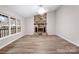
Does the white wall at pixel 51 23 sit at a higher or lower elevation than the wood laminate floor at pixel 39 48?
higher

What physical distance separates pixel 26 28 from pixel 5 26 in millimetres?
4976

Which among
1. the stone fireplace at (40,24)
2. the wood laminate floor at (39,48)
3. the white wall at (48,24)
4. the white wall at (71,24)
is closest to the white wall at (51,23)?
the white wall at (48,24)

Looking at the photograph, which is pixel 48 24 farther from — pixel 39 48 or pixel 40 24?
pixel 39 48

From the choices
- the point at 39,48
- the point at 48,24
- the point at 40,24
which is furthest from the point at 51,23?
the point at 39,48

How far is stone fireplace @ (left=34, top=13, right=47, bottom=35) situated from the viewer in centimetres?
967

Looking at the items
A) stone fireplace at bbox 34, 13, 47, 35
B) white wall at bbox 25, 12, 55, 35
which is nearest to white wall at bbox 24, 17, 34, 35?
white wall at bbox 25, 12, 55, 35

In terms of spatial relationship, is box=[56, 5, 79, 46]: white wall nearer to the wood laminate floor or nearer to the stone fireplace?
the wood laminate floor

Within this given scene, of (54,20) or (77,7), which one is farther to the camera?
(54,20)

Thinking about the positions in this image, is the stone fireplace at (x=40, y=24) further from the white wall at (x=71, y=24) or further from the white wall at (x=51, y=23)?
the white wall at (x=71, y=24)

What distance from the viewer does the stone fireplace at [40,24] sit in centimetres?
967
